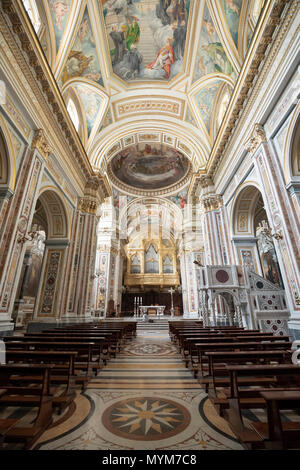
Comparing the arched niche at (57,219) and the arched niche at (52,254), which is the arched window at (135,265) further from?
the arched niche at (57,219)

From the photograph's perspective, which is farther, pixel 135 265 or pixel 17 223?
pixel 135 265

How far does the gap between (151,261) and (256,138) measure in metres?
21.6

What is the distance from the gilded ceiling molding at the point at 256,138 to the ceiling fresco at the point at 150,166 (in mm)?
11548

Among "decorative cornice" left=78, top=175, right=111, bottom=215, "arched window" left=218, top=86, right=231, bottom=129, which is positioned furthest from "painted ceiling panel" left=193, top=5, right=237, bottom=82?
"decorative cornice" left=78, top=175, right=111, bottom=215

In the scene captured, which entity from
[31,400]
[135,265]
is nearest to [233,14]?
[31,400]

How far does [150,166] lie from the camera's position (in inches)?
800

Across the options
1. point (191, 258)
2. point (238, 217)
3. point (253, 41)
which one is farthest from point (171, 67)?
point (191, 258)

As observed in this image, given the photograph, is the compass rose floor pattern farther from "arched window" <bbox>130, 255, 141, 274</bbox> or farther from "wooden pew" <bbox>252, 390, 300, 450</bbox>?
"arched window" <bbox>130, 255, 141, 274</bbox>

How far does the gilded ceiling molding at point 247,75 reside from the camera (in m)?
5.43

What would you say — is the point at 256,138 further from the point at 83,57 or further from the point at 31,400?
the point at 83,57

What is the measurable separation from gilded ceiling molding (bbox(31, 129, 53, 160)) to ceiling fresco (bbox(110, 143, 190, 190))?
11.2 m

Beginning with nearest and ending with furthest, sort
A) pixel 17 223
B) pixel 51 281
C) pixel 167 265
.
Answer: pixel 17 223, pixel 51 281, pixel 167 265

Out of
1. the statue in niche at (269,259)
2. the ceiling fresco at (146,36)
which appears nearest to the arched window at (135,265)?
the statue in niche at (269,259)

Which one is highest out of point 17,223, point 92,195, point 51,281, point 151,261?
point 151,261
